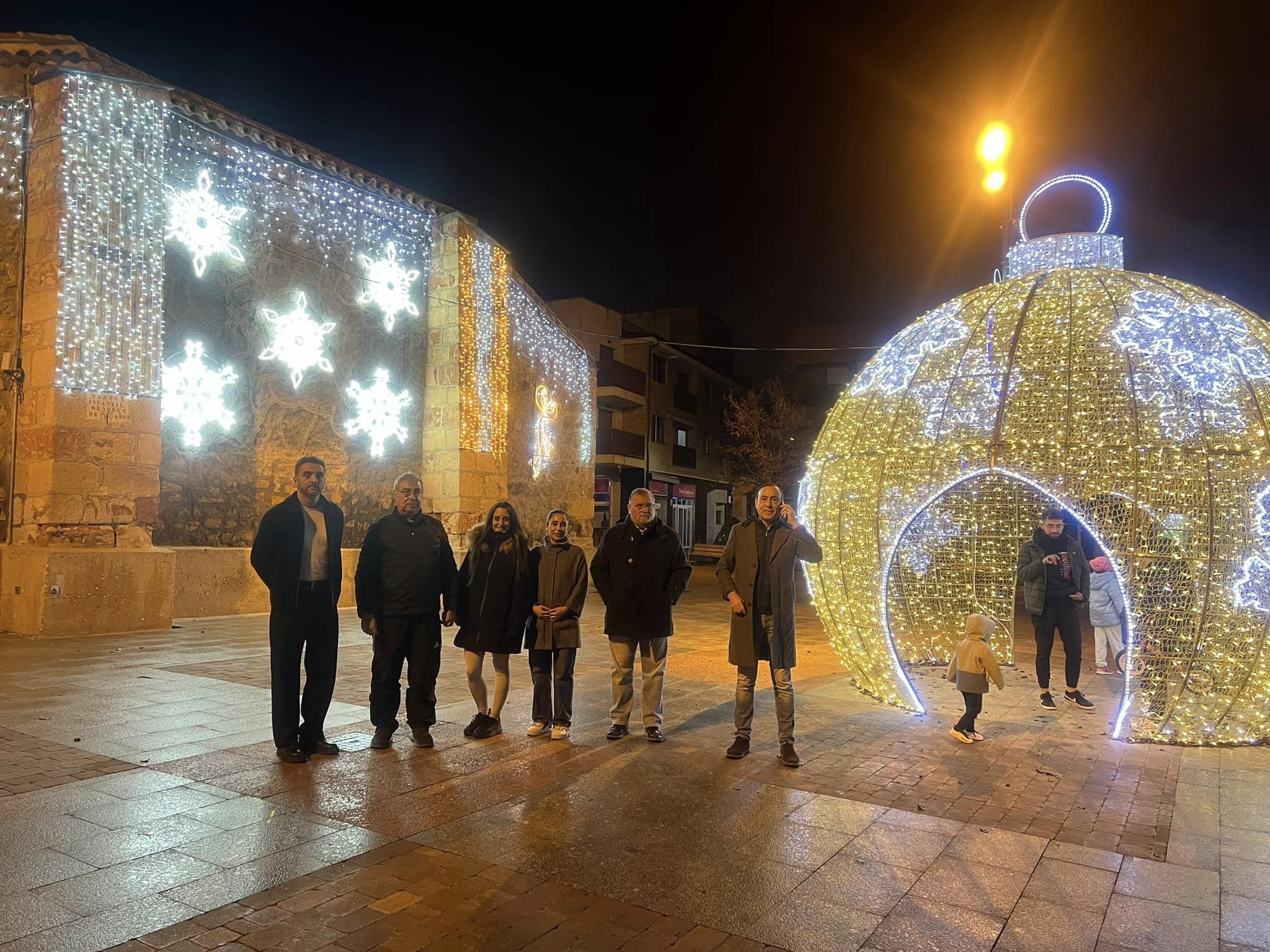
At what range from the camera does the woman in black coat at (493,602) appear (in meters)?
5.75

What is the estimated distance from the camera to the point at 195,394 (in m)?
11.8

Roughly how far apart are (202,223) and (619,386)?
841 inches

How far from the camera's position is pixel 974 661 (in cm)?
582

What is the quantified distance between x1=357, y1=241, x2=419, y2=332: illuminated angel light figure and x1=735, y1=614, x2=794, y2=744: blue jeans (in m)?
11.1

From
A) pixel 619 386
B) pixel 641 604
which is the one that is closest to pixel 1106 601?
pixel 641 604

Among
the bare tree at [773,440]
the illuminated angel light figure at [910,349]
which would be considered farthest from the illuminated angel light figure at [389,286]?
the bare tree at [773,440]

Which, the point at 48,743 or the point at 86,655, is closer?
the point at 48,743

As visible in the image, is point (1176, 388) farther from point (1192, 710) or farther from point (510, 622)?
point (510, 622)

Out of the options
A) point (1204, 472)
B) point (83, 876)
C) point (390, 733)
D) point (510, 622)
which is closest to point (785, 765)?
point (510, 622)

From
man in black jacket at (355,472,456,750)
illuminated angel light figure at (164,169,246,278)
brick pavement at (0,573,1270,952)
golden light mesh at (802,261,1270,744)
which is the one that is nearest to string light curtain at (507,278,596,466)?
illuminated angel light figure at (164,169,246,278)

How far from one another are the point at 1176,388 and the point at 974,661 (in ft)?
7.38

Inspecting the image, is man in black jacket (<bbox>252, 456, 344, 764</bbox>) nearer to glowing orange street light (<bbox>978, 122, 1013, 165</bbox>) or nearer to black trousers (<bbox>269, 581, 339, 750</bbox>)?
black trousers (<bbox>269, 581, 339, 750</bbox>)

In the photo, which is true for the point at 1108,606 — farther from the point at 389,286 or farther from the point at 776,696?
the point at 389,286

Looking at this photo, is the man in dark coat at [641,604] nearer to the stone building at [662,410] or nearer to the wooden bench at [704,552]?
the wooden bench at [704,552]
